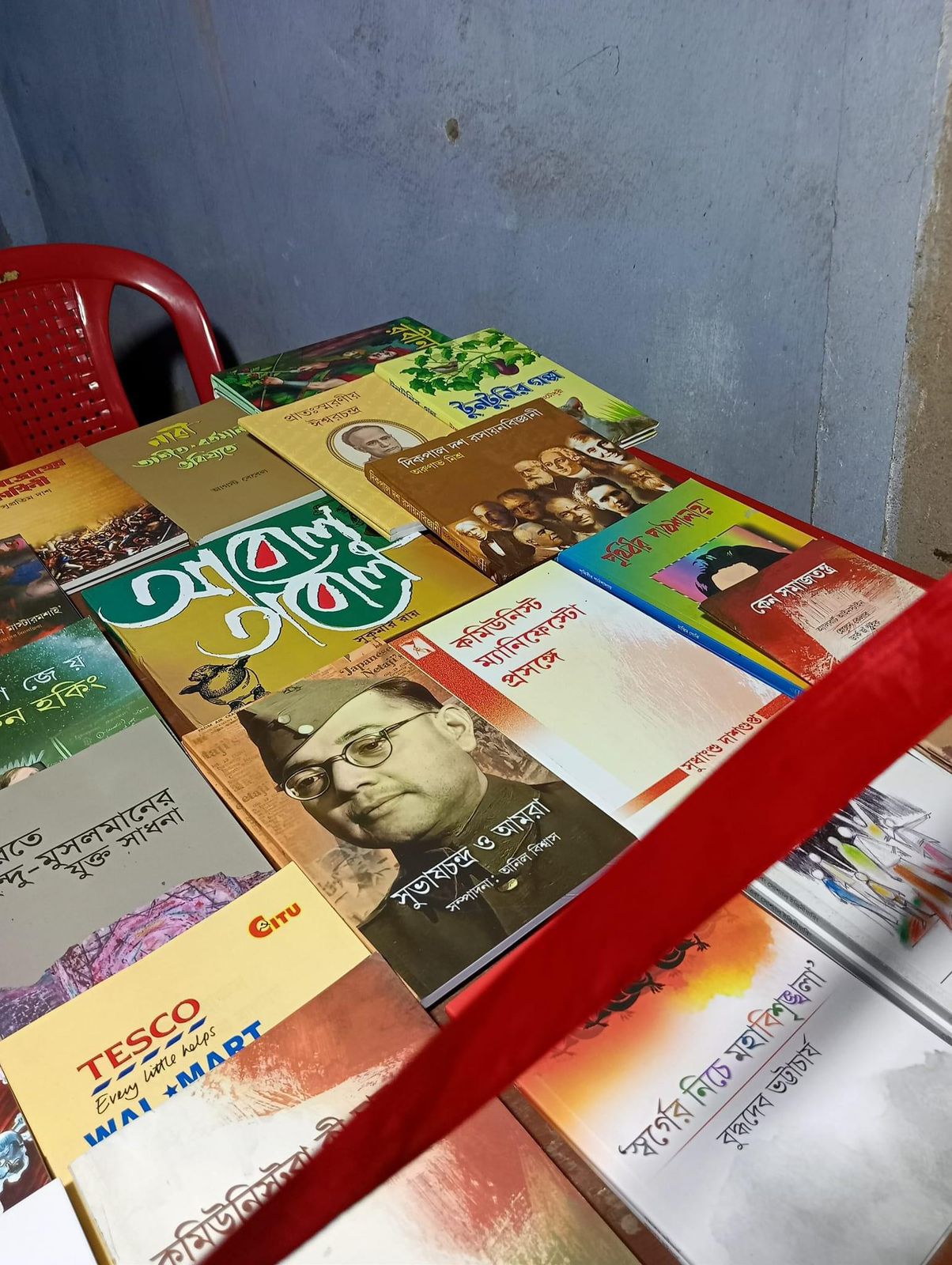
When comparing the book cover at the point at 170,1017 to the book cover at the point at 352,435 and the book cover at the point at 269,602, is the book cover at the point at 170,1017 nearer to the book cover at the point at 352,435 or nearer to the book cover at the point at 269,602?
the book cover at the point at 269,602

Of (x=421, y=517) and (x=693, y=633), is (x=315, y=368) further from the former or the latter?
(x=693, y=633)

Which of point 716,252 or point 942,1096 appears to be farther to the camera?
point 716,252

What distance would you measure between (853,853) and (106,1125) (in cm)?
52

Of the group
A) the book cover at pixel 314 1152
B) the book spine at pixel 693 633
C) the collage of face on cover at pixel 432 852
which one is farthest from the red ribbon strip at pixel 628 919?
the book spine at pixel 693 633

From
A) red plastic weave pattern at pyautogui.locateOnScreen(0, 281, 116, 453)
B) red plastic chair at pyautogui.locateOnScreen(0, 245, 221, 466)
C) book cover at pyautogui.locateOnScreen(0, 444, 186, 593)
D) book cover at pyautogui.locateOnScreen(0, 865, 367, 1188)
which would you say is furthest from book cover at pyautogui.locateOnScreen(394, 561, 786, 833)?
red plastic weave pattern at pyautogui.locateOnScreen(0, 281, 116, 453)

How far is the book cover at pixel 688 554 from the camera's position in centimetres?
91

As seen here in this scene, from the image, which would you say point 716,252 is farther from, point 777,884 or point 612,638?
point 777,884

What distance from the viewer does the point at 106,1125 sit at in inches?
22.8

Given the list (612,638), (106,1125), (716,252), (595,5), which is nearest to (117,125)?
(595,5)

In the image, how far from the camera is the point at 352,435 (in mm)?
1196

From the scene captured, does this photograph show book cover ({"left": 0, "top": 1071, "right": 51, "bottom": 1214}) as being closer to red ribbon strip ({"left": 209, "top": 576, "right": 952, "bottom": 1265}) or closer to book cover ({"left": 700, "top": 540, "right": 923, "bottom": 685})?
red ribbon strip ({"left": 209, "top": 576, "right": 952, "bottom": 1265})

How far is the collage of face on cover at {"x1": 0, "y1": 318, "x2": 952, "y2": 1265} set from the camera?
54 centimetres

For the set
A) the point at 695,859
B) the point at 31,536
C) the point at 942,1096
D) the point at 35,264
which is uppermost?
the point at 695,859

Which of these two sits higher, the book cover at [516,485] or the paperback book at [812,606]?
the book cover at [516,485]
